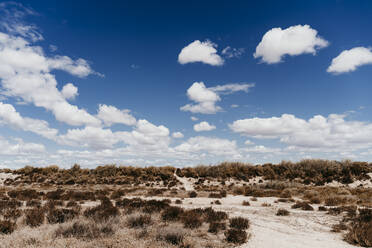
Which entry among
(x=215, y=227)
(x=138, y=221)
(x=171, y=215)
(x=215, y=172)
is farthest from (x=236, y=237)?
(x=215, y=172)

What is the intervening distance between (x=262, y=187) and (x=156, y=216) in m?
21.4

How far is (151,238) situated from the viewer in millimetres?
7488

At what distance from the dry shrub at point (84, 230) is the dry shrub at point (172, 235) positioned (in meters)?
1.81

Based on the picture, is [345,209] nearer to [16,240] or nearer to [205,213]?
[205,213]

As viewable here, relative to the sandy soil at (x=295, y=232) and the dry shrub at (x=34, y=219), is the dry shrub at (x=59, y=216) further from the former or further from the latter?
the sandy soil at (x=295, y=232)

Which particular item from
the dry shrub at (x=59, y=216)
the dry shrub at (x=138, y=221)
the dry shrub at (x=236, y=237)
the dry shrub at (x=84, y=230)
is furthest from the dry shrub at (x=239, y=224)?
the dry shrub at (x=59, y=216)

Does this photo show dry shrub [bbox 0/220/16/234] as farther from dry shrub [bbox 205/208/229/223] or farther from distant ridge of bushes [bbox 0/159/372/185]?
distant ridge of bushes [bbox 0/159/372/185]

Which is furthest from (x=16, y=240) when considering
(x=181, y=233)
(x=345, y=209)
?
→ (x=345, y=209)

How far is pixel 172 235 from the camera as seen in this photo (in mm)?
7281

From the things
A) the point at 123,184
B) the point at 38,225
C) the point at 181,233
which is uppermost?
the point at 181,233

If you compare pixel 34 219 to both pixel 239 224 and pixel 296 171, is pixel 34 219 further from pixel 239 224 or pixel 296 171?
pixel 296 171

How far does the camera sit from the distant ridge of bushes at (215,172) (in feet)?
107

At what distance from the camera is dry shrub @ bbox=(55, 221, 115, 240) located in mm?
7656

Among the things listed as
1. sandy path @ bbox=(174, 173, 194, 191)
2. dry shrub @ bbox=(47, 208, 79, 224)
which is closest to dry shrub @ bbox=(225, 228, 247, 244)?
dry shrub @ bbox=(47, 208, 79, 224)
